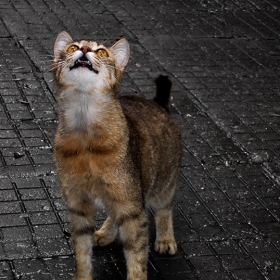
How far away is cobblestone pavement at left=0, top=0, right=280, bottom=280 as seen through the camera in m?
5.82

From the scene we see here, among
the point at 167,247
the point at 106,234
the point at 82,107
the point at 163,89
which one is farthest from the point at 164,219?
the point at 82,107

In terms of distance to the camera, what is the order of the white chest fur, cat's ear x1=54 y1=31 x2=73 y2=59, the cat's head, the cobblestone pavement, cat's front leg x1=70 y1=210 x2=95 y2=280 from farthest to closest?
the cobblestone pavement → cat's front leg x1=70 y1=210 x2=95 y2=280 → cat's ear x1=54 y1=31 x2=73 y2=59 → the white chest fur → the cat's head

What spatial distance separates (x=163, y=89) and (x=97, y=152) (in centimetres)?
129

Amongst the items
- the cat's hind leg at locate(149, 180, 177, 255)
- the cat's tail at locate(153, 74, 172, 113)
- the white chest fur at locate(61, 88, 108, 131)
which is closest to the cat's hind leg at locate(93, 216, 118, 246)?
the cat's hind leg at locate(149, 180, 177, 255)

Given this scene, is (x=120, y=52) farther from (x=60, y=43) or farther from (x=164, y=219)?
(x=164, y=219)

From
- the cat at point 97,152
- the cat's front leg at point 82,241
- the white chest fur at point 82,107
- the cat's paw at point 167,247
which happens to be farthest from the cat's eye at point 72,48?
the cat's paw at point 167,247

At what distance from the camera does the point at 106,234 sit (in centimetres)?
588

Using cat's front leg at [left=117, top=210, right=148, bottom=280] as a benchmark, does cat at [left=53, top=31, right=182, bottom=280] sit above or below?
above

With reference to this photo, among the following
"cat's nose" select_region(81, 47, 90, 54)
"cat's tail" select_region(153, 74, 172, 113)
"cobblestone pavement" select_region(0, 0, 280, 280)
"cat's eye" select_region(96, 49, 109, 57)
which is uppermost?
"cat's nose" select_region(81, 47, 90, 54)

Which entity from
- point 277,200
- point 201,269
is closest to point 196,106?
point 277,200

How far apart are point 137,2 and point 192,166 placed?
501 cm

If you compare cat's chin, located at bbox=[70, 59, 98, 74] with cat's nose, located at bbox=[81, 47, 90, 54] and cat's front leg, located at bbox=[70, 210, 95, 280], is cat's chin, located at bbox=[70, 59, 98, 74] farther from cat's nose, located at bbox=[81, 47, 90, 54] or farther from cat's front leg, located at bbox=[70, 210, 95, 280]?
cat's front leg, located at bbox=[70, 210, 95, 280]

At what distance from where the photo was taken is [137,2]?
11602 mm

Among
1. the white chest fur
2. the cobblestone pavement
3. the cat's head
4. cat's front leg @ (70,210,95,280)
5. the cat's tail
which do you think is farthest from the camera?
the cat's tail
